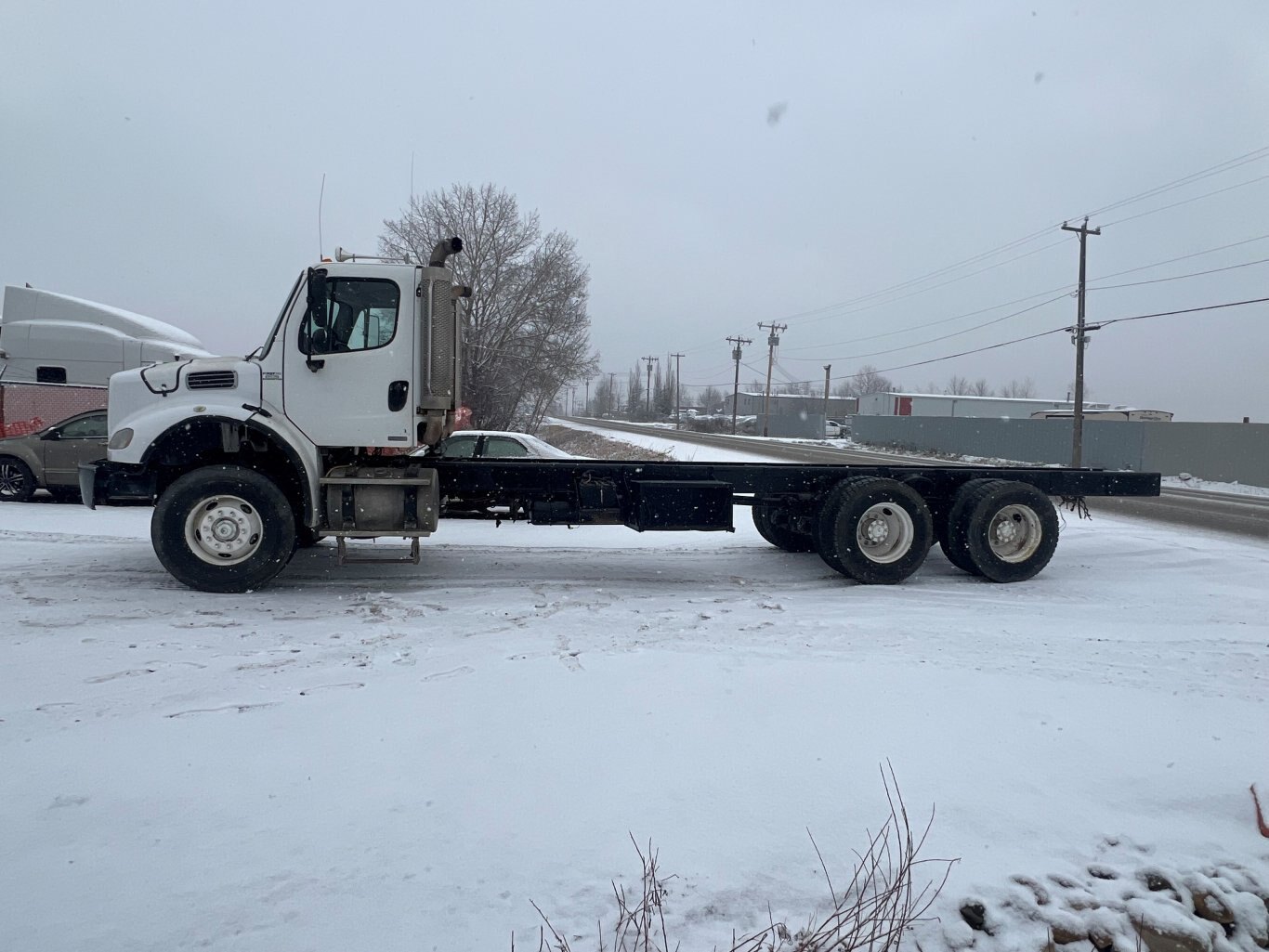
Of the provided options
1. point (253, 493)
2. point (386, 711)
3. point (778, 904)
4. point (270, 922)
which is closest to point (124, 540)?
point (253, 493)

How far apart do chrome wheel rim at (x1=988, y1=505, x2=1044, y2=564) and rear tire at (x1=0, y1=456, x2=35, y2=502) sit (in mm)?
13905

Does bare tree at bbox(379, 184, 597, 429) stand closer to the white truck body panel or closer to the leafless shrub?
the white truck body panel

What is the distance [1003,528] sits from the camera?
8.24 metres

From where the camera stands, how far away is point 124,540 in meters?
9.41

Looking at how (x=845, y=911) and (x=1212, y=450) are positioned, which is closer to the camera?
(x=845, y=911)

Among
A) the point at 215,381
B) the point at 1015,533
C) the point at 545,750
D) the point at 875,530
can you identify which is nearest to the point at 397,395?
the point at 215,381

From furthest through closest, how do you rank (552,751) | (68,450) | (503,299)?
(503,299) → (68,450) → (552,751)

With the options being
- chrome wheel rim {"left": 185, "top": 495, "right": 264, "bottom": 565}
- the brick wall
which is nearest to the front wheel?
chrome wheel rim {"left": 185, "top": 495, "right": 264, "bottom": 565}

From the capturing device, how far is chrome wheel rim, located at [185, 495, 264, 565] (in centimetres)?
680

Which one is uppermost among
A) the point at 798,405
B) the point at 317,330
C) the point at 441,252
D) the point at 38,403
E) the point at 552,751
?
the point at 798,405

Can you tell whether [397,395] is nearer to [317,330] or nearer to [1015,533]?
[317,330]

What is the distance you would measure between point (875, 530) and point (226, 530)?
19.7 feet

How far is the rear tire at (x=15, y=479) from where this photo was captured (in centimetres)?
1254

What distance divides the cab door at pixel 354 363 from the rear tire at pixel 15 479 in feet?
28.4
